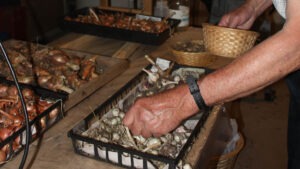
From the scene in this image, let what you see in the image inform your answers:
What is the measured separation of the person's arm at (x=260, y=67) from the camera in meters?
0.87

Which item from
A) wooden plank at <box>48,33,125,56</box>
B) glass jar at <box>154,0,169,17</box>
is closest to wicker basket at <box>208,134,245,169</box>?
wooden plank at <box>48,33,125,56</box>

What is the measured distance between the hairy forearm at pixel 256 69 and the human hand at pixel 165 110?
47mm

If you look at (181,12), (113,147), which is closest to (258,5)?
(181,12)

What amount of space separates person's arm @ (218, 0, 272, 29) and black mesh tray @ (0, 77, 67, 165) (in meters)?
0.74

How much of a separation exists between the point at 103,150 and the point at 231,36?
694mm

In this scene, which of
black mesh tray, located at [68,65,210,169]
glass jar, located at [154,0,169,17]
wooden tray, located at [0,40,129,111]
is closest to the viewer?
black mesh tray, located at [68,65,210,169]

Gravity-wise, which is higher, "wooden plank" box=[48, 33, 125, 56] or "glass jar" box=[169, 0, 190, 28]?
"glass jar" box=[169, 0, 190, 28]

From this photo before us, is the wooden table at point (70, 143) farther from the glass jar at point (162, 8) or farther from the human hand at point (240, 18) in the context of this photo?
the glass jar at point (162, 8)

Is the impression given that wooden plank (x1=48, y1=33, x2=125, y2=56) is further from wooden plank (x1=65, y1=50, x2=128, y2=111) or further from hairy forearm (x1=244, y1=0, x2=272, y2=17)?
hairy forearm (x1=244, y1=0, x2=272, y2=17)

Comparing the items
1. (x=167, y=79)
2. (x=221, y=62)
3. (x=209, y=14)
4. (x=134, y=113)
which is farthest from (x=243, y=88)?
(x=209, y=14)

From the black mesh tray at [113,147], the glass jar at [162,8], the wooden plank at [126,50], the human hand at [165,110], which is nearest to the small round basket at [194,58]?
the wooden plank at [126,50]

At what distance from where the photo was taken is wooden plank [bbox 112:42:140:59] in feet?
5.48

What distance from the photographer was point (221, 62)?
1591mm

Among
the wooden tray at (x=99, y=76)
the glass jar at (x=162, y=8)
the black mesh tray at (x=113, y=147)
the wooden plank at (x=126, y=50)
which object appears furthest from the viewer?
the glass jar at (x=162, y=8)
